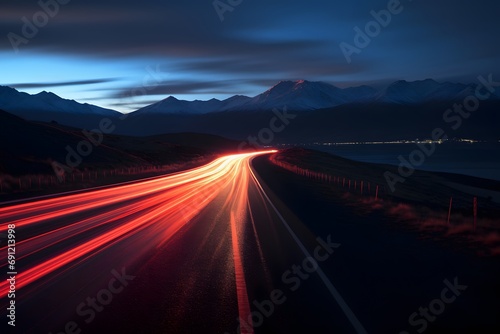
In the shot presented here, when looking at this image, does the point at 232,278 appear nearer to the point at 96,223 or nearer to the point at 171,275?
the point at 171,275

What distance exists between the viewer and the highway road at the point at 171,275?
6.45 m

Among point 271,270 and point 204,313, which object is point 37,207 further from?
point 204,313

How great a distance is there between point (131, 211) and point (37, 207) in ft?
12.4

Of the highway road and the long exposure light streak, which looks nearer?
the highway road

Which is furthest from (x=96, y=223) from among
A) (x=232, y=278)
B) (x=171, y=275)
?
(x=232, y=278)

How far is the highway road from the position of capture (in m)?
6.45

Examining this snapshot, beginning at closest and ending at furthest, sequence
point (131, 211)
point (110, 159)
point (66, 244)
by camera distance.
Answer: point (66, 244) → point (131, 211) → point (110, 159)

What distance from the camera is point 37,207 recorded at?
61.7 ft

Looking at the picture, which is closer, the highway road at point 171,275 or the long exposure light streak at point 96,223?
the highway road at point 171,275

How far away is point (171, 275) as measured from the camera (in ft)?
28.5

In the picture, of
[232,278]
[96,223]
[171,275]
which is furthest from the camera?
[96,223]

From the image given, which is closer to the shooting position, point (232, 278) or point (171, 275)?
point (232, 278)

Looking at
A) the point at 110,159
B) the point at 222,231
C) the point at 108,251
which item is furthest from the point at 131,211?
the point at 110,159

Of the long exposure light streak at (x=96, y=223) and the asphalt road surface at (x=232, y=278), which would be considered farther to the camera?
the long exposure light streak at (x=96, y=223)
